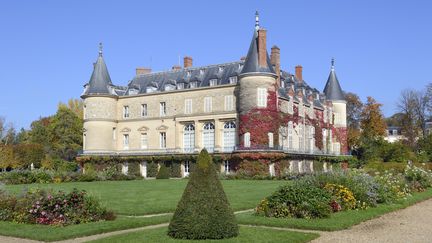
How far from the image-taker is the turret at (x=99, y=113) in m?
47.1

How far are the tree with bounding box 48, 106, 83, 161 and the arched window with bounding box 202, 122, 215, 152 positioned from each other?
2244 centimetres

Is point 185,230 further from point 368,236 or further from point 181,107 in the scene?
point 181,107

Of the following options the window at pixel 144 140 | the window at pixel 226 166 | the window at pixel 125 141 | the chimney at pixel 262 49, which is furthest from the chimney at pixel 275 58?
the window at pixel 125 141

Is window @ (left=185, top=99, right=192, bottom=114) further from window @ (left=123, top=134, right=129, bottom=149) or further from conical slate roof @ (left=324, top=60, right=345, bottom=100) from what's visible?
conical slate roof @ (left=324, top=60, right=345, bottom=100)

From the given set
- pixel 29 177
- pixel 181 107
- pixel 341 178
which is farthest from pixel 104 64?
pixel 341 178

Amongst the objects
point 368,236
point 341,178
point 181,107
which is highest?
point 181,107

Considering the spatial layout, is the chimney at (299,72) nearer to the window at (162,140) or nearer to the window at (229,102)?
the window at (229,102)

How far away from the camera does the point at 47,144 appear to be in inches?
2490

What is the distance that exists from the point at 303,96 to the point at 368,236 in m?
38.1

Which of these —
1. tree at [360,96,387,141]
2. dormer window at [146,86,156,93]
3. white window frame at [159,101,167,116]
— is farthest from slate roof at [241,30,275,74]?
tree at [360,96,387,141]

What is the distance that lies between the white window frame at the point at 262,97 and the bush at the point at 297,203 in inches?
1047

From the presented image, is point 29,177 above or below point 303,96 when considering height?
below

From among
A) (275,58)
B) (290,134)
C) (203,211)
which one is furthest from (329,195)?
(275,58)

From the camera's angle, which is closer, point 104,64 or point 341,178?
point 341,178
